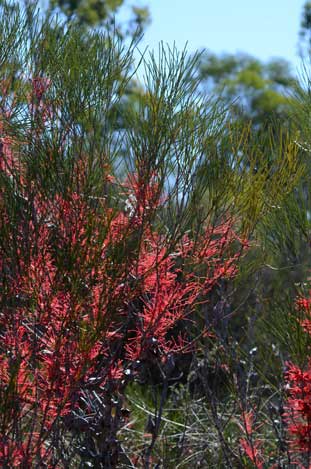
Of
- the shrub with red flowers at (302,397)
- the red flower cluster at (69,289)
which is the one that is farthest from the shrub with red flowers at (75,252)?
the shrub with red flowers at (302,397)

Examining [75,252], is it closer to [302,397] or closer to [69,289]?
[69,289]

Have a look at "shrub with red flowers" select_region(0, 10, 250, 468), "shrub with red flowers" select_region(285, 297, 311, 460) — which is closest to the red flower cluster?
"shrub with red flowers" select_region(0, 10, 250, 468)

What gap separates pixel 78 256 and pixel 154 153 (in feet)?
1.64

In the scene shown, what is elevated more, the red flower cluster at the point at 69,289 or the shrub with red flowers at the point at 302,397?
the red flower cluster at the point at 69,289

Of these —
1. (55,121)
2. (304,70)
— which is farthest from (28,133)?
(304,70)

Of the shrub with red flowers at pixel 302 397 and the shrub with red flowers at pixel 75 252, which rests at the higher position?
the shrub with red flowers at pixel 75 252

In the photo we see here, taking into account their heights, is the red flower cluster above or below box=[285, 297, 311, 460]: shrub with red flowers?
above

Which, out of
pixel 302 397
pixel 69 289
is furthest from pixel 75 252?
pixel 302 397

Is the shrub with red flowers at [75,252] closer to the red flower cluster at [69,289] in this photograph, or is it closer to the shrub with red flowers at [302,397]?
the red flower cluster at [69,289]

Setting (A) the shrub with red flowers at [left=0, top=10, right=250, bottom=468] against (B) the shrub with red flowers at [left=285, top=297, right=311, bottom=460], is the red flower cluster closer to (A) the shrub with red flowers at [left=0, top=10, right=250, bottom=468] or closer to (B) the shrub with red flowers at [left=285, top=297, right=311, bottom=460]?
(A) the shrub with red flowers at [left=0, top=10, right=250, bottom=468]

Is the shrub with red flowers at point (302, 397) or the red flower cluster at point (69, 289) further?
the shrub with red flowers at point (302, 397)

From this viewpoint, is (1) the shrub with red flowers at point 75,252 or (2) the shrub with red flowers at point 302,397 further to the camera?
(2) the shrub with red flowers at point 302,397

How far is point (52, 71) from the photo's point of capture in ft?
13.9

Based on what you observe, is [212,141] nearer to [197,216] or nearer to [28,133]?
[197,216]
